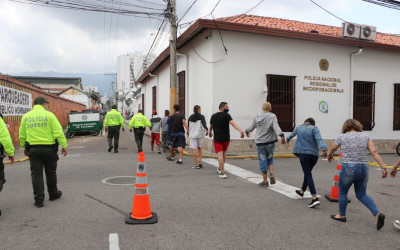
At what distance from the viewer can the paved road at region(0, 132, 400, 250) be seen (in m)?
3.74

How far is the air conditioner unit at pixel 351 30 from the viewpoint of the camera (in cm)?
1370

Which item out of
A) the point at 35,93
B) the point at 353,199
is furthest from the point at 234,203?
the point at 35,93

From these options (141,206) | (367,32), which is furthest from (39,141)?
(367,32)

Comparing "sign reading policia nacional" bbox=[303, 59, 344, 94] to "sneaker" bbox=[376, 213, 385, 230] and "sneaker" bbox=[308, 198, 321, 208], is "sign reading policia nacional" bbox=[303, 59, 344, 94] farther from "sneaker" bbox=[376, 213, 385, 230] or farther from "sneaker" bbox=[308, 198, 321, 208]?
"sneaker" bbox=[376, 213, 385, 230]

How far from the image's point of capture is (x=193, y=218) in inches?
181

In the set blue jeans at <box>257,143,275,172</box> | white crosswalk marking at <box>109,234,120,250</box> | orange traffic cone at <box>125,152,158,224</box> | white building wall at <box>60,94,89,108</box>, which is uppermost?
white building wall at <box>60,94,89,108</box>

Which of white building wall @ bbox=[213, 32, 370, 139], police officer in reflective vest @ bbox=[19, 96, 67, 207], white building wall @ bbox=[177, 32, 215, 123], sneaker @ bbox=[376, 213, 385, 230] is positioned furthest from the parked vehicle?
sneaker @ bbox=[376, 213, 385, 230]

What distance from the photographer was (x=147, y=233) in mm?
4004

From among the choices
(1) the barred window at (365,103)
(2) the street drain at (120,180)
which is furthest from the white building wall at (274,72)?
(2) the street drain at (120,180)

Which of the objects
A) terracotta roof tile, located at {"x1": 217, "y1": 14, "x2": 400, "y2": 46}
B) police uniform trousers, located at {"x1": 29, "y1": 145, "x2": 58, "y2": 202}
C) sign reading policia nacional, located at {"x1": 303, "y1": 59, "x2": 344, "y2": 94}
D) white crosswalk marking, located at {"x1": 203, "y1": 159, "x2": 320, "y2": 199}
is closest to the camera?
police uniform trousers, located at {"x1": 29, "y1": 145, "x2": 58, "y2": 202}

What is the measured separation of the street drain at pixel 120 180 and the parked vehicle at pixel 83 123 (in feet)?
45.0

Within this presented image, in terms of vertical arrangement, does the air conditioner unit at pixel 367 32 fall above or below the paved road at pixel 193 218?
above

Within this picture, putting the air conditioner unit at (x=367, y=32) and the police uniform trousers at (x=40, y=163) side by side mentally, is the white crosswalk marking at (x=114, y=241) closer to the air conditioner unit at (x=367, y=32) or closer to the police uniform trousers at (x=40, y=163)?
the police uniform trousers at (x=40, y=163)

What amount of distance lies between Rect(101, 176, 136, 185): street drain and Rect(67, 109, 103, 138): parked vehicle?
1373 cm
